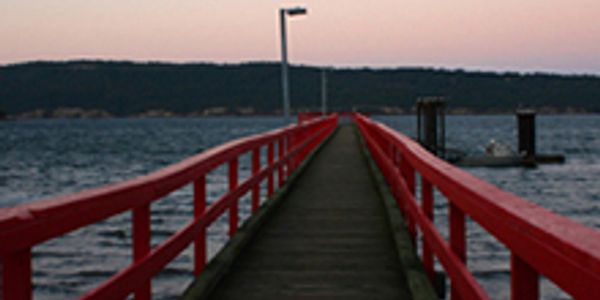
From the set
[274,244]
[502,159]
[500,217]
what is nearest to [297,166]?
[274,244]

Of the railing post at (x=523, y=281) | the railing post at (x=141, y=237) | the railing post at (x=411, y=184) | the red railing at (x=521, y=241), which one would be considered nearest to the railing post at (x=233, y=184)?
the railing post at (x=411, y=184)

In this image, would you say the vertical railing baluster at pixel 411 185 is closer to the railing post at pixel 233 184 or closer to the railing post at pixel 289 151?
the railing post at pixel 233 184

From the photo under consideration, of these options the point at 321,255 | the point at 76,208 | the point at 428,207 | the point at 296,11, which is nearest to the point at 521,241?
the point at 76,208

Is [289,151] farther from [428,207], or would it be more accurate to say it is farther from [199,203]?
→ [428,207]

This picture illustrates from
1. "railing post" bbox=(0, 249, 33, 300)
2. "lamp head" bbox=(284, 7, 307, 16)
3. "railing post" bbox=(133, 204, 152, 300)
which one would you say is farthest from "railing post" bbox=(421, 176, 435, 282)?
"lamp head" bbox=(284, 7, 307, 16)

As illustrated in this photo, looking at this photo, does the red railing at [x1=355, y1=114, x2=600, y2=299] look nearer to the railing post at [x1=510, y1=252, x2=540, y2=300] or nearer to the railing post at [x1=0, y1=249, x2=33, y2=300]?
the railing post at [x1=510, y1=252, x2=540, y2=300]

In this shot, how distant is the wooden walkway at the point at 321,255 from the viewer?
613 cm

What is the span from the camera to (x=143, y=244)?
14.4 feet

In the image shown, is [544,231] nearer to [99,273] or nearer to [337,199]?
[337,199]

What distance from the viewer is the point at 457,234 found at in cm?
434

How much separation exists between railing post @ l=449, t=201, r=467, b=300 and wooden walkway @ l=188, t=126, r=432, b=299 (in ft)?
5.27

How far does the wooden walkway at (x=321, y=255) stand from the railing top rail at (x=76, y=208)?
129 centimetres

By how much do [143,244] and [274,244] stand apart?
152 inches

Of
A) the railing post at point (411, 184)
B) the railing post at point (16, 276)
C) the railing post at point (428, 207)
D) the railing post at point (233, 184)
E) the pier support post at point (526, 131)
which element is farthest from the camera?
the pier support post at point (526, 131)
